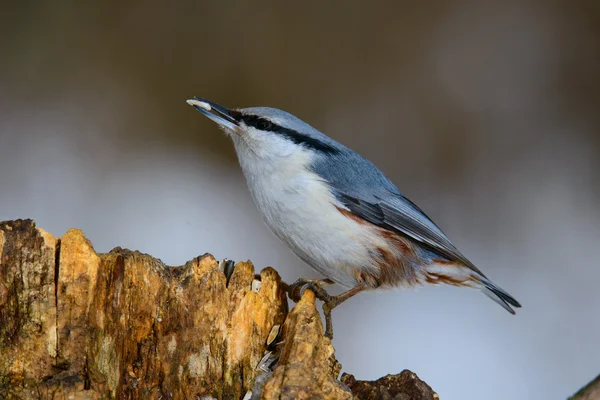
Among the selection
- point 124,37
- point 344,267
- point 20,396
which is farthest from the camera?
point 124,37

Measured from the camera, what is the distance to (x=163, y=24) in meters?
3.22

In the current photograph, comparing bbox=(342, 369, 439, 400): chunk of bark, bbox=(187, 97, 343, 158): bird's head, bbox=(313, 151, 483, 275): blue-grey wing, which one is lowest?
bbox=(342, 369, 439, 400): chunk of bark

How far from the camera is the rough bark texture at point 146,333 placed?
1.58m

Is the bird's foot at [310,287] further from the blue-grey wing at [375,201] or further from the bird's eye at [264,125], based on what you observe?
the bird's eye at [264,125]

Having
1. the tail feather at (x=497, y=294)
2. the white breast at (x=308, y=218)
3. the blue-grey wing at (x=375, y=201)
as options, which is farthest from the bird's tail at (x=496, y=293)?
the white breast at (x=308, y=218)

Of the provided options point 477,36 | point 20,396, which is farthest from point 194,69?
point 20,396

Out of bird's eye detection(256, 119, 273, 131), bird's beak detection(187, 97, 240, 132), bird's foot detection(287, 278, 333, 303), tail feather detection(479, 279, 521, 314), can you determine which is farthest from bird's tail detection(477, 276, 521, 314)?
bird's beak detection(187, 97, 240, 132)

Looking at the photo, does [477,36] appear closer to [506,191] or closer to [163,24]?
[506,191]

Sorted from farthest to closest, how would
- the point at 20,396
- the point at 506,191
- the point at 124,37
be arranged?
the point at 506,191, the point at 124,37, the point at 20,396

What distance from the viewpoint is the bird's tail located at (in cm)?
247

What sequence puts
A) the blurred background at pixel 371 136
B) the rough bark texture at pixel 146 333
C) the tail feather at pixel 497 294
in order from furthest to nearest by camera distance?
the blurred background at pixel 371 136 < the tail feather at pixel 497 294 < the rough bark texture at pixel 146 333

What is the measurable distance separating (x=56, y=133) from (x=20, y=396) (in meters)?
2.01

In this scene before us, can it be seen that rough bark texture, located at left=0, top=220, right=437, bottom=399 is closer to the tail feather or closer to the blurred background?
the tail feather

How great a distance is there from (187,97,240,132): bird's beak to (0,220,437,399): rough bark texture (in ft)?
2.29
